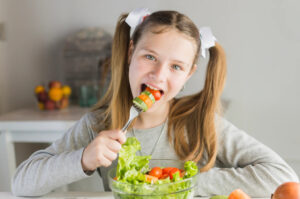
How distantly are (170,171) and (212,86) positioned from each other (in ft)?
1.70

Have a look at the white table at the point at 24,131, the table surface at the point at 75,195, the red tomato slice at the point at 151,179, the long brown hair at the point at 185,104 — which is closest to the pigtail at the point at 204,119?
the long brown hair at the point at 185,104

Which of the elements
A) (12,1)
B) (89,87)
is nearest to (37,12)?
(12,1)

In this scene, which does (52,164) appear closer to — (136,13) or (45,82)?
(136,13)

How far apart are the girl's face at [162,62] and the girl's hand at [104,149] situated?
0.90ft

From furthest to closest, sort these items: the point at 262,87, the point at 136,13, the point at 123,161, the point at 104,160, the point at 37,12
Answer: the point at 37,12 < the point at 262,87 < the point at 136,13 < the point at 104,160 < the point at 123,161

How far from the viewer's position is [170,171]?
76cm

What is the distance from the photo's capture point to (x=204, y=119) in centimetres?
119

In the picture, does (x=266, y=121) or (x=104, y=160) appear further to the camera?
(x=266, y=121)

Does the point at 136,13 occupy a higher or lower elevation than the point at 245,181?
higher

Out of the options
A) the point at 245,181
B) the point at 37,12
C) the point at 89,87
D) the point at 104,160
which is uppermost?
the point at 37,12

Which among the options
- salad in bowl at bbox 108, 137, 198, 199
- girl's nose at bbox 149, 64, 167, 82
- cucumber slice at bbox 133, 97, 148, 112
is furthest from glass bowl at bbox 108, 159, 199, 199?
girl's nose at bbox 149, 64, 167, 82

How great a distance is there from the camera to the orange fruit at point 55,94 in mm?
2092

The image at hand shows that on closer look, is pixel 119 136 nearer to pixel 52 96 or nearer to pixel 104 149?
pixel 104 149

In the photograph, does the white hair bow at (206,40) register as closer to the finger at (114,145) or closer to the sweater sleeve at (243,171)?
the sweater sleeve at (243,171)
